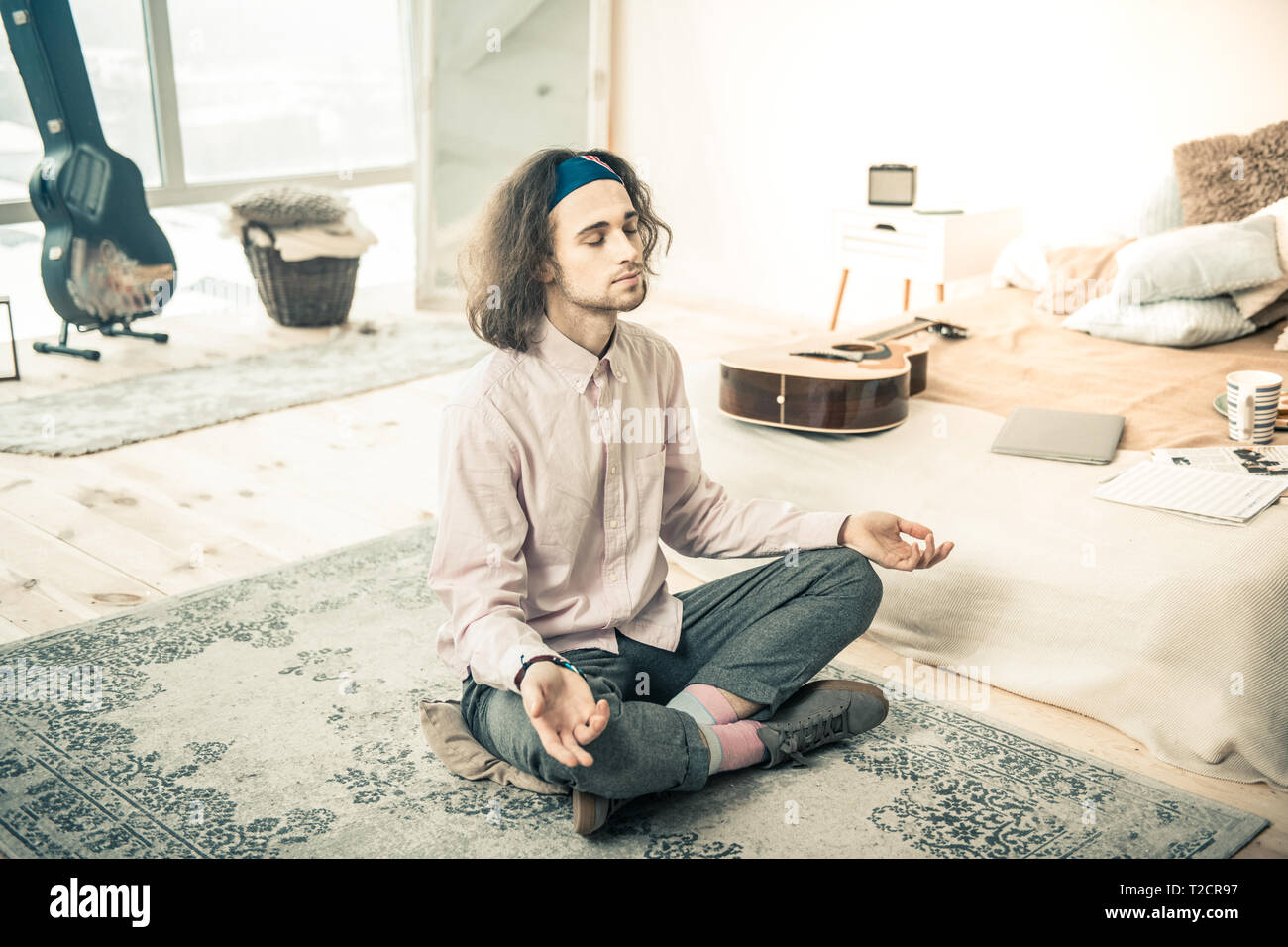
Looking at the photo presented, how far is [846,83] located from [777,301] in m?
0.91

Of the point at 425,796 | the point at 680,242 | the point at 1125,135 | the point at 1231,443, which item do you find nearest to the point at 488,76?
the point at 680,242

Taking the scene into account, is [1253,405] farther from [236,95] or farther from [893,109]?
[236,95]

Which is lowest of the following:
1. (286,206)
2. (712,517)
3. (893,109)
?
(712,517)

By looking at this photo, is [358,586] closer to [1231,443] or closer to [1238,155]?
[1231,443]

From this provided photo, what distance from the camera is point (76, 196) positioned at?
3.96 m

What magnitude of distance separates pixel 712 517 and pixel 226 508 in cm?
149

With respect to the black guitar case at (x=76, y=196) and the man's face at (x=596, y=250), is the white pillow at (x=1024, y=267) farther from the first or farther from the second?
the black guitar case at (x=76, y=196)

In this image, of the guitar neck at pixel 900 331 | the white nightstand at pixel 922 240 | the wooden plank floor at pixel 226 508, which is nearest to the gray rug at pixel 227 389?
the wooden plank floor at pixel 226 508

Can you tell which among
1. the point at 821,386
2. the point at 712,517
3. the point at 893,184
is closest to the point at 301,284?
the point at 893,184

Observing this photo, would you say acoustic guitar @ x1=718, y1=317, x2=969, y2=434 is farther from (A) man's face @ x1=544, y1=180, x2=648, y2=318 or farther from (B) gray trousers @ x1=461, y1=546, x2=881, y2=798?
(A) man's face @ x1=544, y1=180, x2=648, y2=318

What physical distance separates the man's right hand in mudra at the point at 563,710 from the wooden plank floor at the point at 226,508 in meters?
0.84

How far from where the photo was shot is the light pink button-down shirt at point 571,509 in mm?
1598

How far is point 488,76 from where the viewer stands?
5023mm
